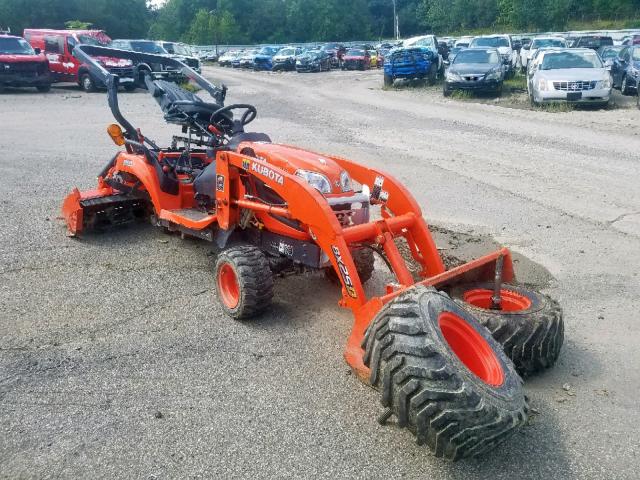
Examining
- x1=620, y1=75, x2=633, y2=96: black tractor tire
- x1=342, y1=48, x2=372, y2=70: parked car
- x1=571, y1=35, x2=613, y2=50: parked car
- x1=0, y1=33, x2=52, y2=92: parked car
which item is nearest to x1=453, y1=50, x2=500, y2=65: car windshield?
x1=620, y1=75, x2=633, y2=96: black tractor tire

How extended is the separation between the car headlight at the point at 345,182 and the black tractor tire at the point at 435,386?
5.83 feet

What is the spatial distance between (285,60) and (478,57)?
20.0m

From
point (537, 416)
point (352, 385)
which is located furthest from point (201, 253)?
point (537, 416)

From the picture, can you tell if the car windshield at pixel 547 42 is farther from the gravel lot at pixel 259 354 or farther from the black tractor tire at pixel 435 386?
the black tractor tire at pixel 435 386

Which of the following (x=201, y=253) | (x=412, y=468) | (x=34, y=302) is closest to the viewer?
(x=412, y=468)

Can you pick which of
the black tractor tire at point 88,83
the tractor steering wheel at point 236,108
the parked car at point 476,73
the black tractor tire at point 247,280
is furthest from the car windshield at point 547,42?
the black tractor tire at point 247,280

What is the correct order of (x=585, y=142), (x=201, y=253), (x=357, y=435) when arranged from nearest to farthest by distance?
1. (x=357, y=435)
2. (x=201, y=253)
3. (x=585, y=142)

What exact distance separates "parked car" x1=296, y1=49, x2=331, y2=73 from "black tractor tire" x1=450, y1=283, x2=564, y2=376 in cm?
3649

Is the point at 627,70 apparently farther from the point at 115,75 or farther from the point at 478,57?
the point at 115,75

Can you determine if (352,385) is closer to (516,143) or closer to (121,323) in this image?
(121,323)

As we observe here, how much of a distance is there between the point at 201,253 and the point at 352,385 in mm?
2980

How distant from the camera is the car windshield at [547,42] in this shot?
1094 inches

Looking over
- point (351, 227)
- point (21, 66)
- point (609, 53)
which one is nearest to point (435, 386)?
point (351, 227)

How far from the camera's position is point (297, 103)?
2098cm
